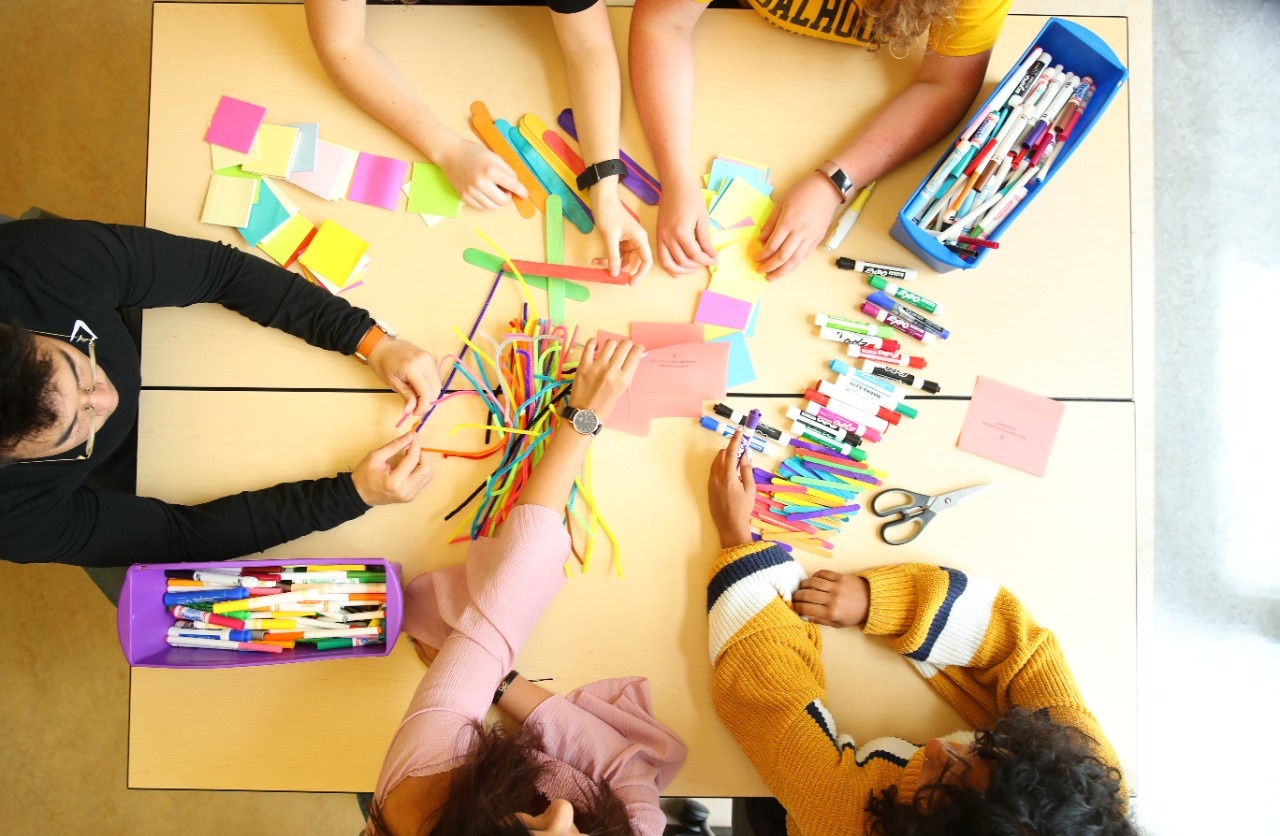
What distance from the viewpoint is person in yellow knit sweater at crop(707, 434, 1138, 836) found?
106 centimetres

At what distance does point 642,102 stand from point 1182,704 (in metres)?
1.79

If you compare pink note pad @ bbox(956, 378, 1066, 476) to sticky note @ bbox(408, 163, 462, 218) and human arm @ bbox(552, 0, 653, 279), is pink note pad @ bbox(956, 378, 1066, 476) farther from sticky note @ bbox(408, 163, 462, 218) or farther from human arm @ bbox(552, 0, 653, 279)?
sticky note @ bbox(408, 163, 462, 218)

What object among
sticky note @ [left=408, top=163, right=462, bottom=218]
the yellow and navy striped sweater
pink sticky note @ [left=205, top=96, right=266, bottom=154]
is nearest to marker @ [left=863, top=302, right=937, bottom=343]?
the yellow and navy striped sweater

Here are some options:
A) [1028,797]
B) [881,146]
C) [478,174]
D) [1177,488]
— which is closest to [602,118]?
[478,174]

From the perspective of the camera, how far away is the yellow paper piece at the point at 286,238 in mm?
1262

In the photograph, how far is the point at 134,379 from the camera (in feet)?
4.00

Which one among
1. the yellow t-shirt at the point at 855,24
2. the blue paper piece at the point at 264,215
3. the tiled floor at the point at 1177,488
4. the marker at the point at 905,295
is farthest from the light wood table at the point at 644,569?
the tiled floor at the point at 1177,488

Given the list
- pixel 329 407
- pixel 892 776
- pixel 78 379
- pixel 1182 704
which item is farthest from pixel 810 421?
pixel 1182 704

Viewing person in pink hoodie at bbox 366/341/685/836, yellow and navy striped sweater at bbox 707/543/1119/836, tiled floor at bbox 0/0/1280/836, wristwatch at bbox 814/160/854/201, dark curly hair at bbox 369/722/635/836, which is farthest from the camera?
tiled floor at bbox 0/0/1280/836

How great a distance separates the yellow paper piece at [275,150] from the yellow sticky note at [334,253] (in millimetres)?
114

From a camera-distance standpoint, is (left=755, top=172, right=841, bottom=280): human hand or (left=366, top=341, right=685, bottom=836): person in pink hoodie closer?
(left=366, top=341, right=685, bottom=836): person in pink hoodie

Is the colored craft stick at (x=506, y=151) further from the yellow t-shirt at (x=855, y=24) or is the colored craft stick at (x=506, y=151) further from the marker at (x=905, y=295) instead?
the marker at (x=905, y=295)

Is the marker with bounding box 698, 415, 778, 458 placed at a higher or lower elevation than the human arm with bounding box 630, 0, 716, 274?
lower

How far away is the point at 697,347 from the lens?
1.23 meters
